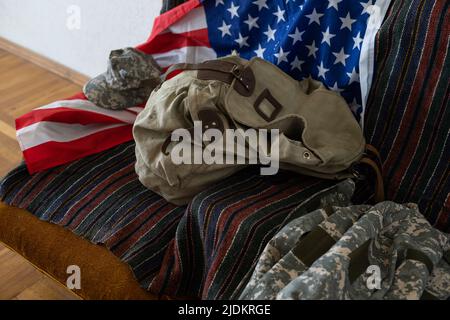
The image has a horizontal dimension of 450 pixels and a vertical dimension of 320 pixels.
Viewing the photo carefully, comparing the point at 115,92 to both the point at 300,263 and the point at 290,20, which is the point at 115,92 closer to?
the point at 290,20

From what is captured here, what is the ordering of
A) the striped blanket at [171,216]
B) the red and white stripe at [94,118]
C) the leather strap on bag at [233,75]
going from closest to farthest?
1. the striped blanket at [171,216]
2. the leather strap on bag at [233,75]
3. the red and white stripe at [94,118]

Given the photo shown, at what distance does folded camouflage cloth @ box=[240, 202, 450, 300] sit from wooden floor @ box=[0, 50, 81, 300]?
766 mm

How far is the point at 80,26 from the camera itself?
2029 mm

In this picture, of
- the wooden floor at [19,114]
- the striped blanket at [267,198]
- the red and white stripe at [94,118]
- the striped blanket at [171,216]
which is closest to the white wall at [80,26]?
the wooden floor at [19,114]

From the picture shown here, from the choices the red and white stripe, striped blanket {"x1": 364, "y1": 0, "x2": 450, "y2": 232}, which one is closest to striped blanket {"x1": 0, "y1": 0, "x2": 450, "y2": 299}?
striped blanket {"x1": 364, "y1": 0, "x2": 450, "y2": 232}

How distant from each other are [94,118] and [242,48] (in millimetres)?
408

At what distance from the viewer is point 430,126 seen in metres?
1.07

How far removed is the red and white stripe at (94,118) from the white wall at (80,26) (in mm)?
313

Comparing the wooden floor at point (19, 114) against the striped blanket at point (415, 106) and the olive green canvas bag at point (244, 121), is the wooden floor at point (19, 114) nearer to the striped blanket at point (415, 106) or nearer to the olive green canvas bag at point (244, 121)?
the olive green canvas bag at point (244, 121)

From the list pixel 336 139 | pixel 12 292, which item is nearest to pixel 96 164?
pixel 12 292

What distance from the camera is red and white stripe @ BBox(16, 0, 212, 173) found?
1275mm

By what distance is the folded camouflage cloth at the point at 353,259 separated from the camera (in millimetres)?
831

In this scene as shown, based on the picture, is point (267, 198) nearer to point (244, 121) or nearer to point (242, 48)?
point (244, 121)
